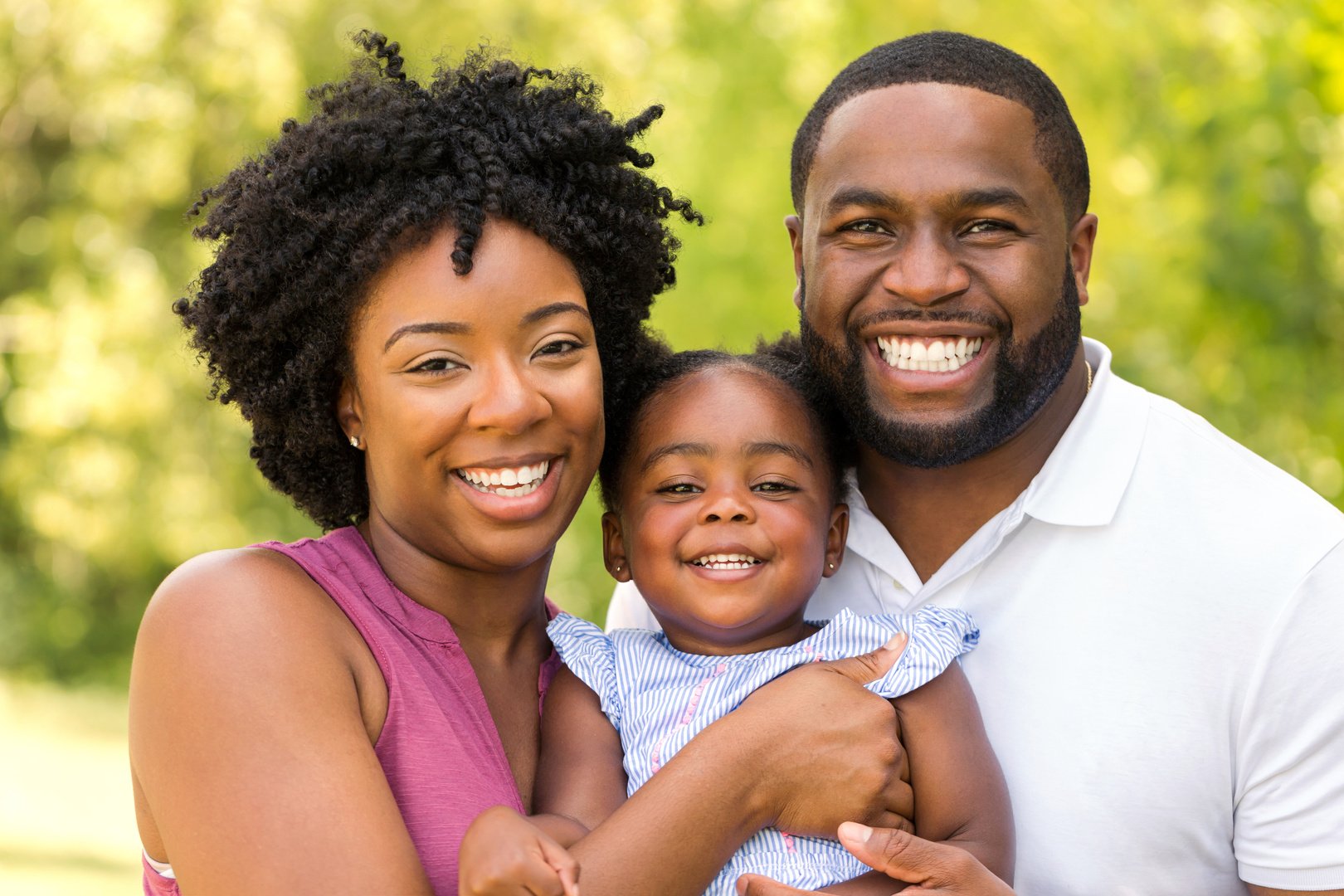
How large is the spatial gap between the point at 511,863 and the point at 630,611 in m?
1.78

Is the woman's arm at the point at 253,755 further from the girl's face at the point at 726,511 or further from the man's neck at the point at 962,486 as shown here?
the man's neck at the point at 962,486

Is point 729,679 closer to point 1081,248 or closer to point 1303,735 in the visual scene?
point 1303,735

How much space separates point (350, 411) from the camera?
3.15m

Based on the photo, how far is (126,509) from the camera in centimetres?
1227

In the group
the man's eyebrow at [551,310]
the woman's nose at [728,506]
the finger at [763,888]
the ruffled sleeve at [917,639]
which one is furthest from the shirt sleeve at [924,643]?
the man's eyebrow at [551,310]

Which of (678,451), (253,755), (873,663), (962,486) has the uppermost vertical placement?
(678,451)

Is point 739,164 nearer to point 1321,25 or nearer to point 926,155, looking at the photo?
point 1321,25

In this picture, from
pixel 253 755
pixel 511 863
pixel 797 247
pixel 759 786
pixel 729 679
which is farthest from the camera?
pixel 797 247

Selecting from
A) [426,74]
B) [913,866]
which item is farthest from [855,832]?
[426,74]

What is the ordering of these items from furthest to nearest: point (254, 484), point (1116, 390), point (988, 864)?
point (254, 484) → point (1116, 390) → point (988, 864)

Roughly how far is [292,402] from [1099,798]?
6.39ft

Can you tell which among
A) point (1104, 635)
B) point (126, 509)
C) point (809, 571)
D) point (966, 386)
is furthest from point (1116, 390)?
point (126, 509)

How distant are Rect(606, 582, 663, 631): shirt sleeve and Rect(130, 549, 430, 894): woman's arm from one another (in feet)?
4.74

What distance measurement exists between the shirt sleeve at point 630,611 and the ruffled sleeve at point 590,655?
556 millimetres
